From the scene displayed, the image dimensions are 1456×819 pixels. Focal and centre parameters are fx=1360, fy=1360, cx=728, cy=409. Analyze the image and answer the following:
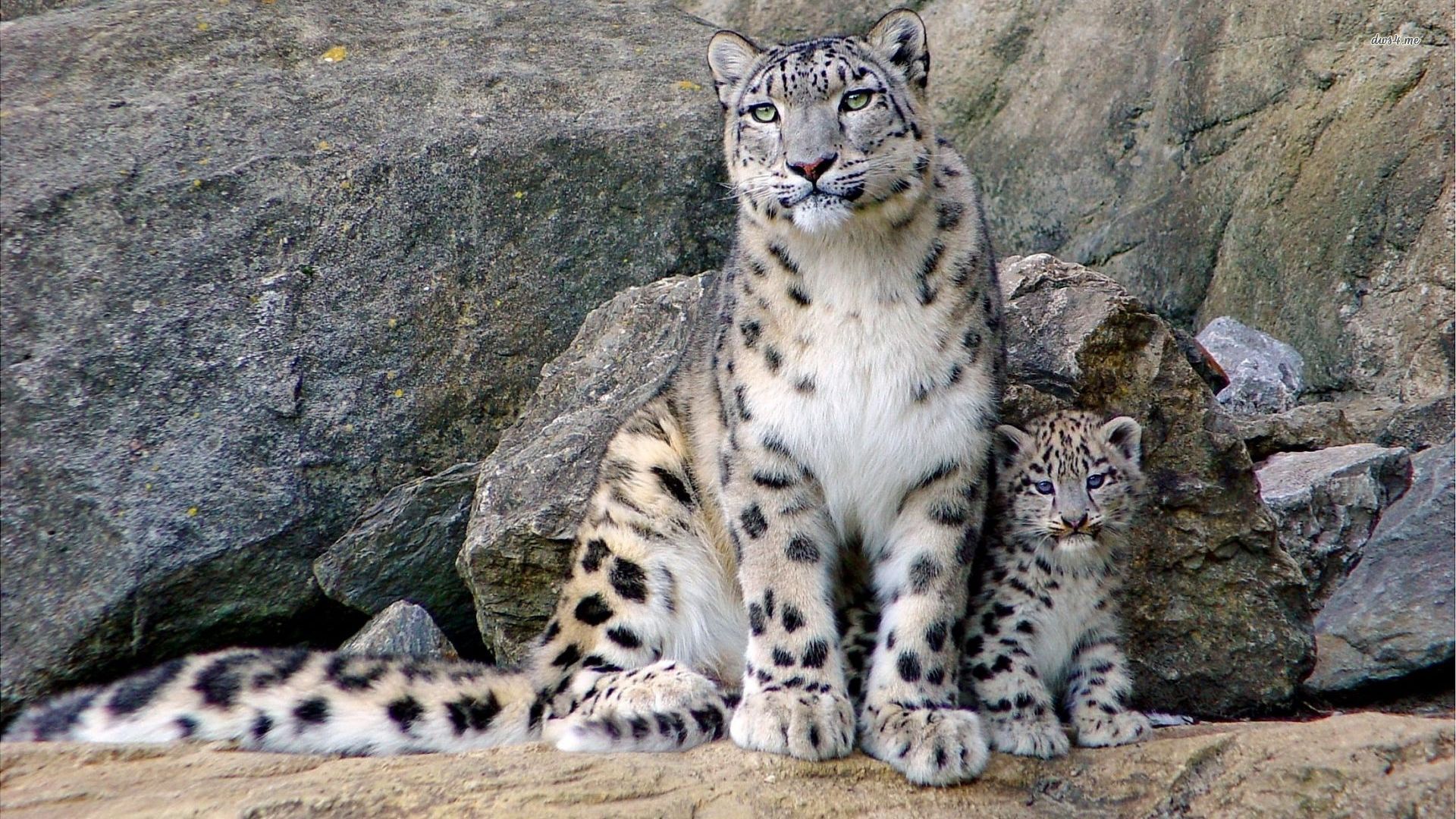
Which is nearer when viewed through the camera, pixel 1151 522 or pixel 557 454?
pixel 1151 522

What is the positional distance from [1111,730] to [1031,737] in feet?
0.90

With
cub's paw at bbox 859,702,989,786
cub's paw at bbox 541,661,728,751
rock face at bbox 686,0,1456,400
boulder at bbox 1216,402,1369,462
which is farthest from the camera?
rock face at bbox 686,0,1456,400

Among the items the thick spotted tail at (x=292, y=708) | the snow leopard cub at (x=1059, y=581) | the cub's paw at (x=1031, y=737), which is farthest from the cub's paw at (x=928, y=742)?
the thick spotted tail at (x=292, y=708)

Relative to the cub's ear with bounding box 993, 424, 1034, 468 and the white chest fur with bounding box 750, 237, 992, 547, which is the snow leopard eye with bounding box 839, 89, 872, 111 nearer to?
the white chest fur with bounding box 750, 237, 992, 547

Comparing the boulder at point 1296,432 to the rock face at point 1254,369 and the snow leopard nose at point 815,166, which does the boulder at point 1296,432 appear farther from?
the snow leopard nose at point 815,166

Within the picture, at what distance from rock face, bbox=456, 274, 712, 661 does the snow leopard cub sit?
1418 millimetres

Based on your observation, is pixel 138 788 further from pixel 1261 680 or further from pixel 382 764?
pixel 1261 680

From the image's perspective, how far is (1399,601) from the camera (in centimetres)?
490

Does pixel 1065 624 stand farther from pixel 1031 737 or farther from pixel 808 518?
pixel 808 518

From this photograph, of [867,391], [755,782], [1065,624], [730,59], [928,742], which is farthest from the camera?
[730,59]

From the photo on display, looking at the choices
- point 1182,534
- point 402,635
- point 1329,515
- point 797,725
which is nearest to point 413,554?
point 402,635

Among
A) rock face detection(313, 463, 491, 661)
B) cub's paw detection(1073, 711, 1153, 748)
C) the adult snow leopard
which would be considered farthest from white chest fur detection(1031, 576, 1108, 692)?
rock face detection(313, 463, 491, 661)

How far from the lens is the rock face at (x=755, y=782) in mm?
3125

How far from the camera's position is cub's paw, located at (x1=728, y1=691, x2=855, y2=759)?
11.6 feet
